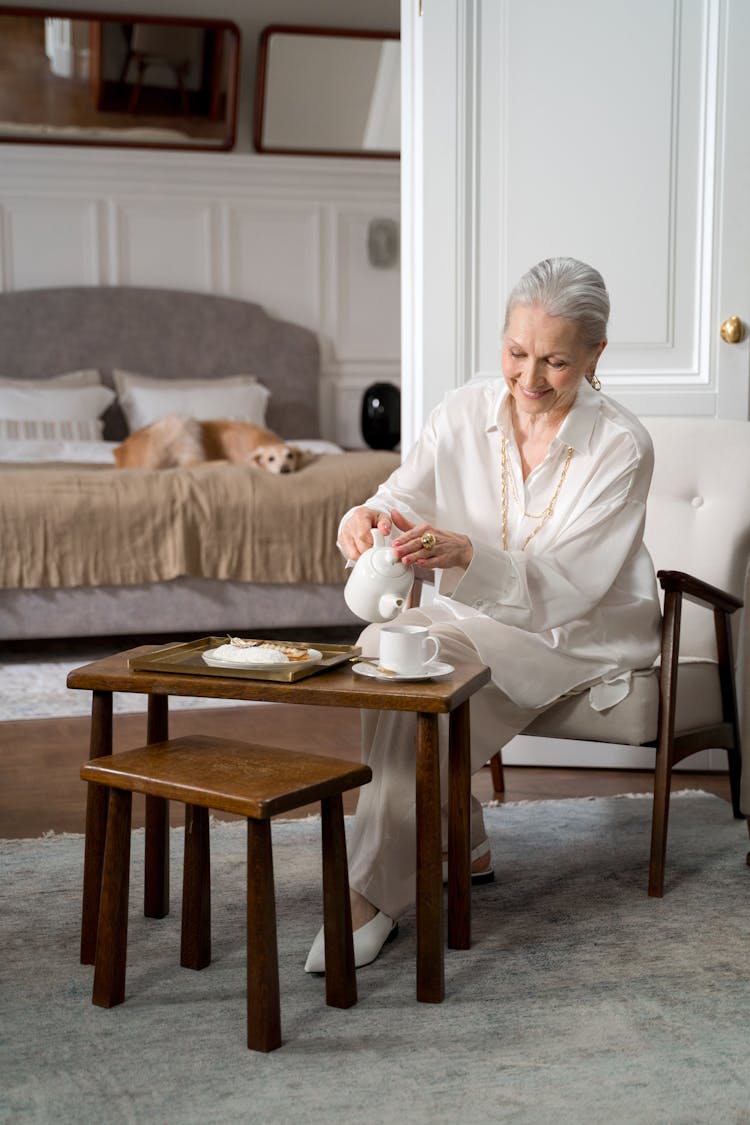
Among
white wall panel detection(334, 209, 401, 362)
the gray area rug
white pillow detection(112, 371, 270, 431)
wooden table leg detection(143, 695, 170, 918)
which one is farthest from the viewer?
white wall panel detection(334, 209, 401, 362)

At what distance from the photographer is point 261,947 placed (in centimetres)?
159

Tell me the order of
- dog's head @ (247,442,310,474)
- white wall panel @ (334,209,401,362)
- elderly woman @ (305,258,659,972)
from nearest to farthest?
elderly woman @ (305,258,659,972) < dog's head @ (247,442,310,474) < white wall panel @ (334,209,401,362)

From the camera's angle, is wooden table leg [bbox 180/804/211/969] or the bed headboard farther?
the bed headboard

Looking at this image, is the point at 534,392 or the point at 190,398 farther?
the point at 190,398

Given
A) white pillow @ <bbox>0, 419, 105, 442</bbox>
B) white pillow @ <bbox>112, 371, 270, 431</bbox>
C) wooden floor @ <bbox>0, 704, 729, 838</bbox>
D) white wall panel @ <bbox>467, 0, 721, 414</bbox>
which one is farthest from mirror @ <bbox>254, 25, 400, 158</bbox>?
wooden floor @ <bbox>0, 704, 729, 838</bbox>

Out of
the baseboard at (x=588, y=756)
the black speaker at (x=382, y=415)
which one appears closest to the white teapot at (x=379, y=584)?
the baseboard at (x=588, y=756)

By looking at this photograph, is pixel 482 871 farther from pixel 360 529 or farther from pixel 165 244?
pixel 165 244

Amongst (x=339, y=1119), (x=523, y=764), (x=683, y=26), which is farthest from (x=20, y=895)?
(x=683, y=26)

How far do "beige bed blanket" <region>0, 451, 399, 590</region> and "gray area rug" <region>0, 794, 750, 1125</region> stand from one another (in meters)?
1.84

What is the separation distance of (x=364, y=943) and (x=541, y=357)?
1.02 m

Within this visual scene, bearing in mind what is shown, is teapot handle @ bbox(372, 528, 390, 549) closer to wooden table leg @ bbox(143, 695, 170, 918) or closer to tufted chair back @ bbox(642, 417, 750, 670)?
wooden table leg @ bbox(143, 695, 170, 918)

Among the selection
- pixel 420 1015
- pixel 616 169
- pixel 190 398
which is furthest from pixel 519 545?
pixel 190 398

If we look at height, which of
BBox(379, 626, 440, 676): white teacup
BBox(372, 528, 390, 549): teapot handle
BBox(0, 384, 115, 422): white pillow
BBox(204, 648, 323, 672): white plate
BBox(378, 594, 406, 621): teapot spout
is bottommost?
BBox(204, 648, 323, 672): white plate

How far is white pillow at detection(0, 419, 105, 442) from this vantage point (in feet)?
17.2
